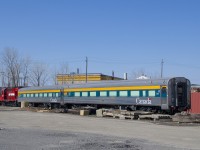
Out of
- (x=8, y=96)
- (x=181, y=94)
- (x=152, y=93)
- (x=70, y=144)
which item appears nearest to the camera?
(x=70, y=144)

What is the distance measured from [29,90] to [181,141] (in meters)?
45.9

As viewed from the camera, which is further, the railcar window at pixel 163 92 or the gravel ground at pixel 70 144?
the railcar window at pixel 163 92

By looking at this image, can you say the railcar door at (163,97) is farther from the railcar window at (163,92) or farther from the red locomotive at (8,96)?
the red locomotive at (8,96)

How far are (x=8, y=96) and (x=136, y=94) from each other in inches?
1566

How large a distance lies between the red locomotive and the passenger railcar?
2146 cm

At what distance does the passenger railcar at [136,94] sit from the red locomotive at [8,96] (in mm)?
21457

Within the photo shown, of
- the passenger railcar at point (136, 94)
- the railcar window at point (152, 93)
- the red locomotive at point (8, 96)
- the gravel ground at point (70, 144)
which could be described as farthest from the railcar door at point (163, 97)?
the red locomotive at point (8, 96)

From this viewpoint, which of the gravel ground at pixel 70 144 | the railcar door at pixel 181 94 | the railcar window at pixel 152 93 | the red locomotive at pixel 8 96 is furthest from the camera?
the red locomotive at pixel 8 96

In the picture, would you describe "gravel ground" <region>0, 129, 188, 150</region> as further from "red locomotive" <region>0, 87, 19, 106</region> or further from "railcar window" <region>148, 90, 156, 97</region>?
"red locomotive" <region>0, 87, 19, 106</region>

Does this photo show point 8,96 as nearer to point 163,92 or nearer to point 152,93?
point 152,93

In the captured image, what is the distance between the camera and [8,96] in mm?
70812

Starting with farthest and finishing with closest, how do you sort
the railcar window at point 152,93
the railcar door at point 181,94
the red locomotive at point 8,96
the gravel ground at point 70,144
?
the red locomotive at point 8,96 → the railcar window at point 152,93 → the railcar door at point 181,94 → the gravel ground at point 70,144

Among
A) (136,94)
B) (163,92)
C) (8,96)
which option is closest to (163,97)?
(163,92)

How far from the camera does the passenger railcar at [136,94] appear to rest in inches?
1321
